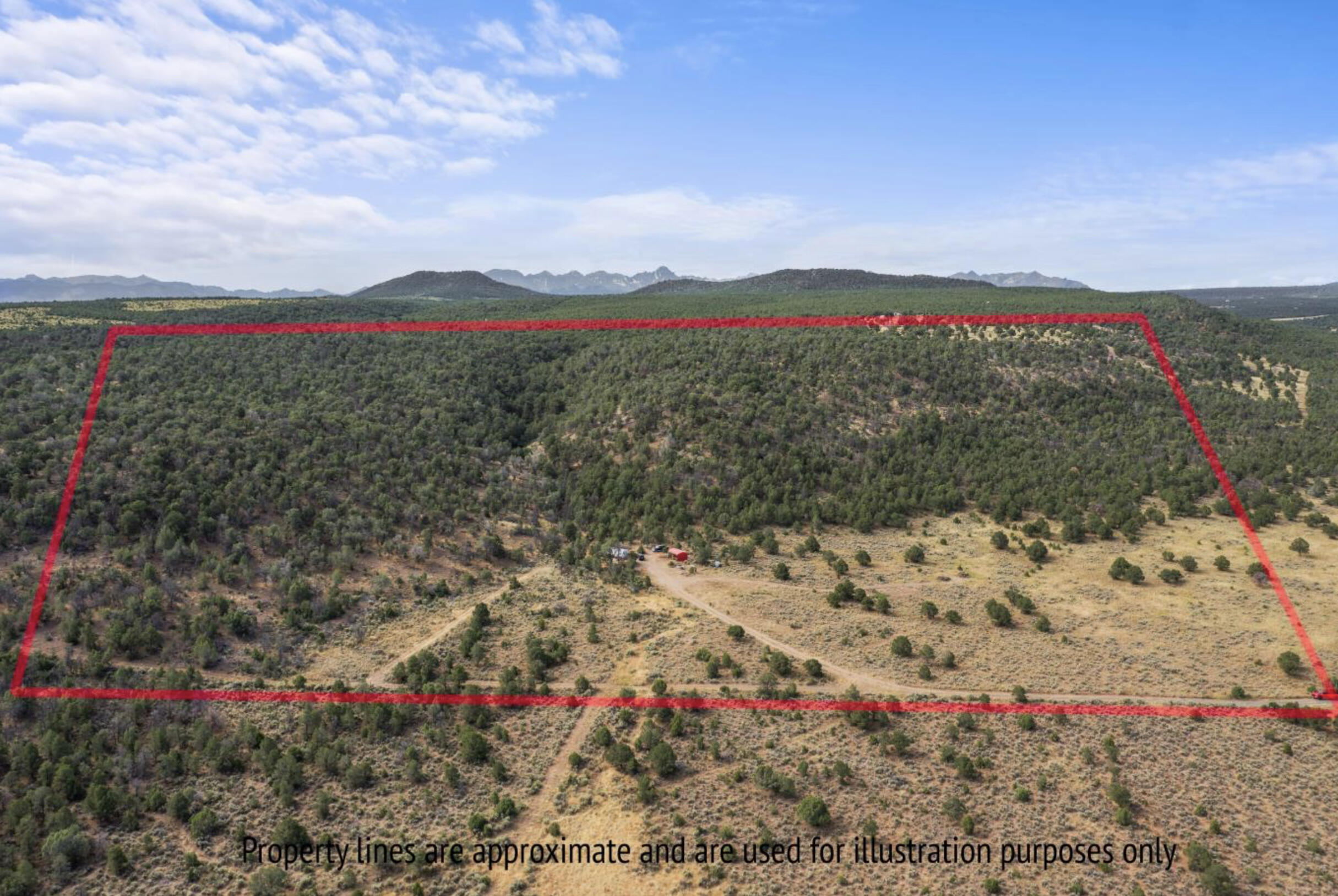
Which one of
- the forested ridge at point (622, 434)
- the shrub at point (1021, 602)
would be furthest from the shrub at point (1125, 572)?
the forested ridge at point (622, 434)

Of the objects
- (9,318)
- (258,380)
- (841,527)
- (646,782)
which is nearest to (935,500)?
(841,527)

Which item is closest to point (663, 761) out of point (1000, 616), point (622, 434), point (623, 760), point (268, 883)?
point (623, 760)

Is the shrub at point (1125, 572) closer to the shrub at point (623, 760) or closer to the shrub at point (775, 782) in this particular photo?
the shrub at point (775, 782)

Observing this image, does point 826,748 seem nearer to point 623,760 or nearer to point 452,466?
point 623,760

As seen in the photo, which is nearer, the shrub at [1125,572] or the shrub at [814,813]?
the shrub at [814,813]

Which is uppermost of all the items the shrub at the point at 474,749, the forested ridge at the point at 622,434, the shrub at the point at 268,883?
the forested ridge at the point at 622,434

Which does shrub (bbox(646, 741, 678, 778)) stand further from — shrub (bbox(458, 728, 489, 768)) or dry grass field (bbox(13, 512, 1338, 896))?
shrub (bbox(458, 728, 489, 768))

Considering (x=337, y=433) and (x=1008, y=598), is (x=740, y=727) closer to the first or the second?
(x=1008, y=598)

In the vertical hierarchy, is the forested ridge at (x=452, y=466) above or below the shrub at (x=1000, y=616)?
above
